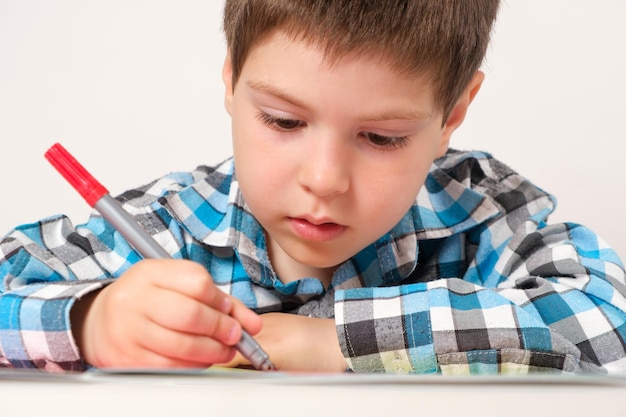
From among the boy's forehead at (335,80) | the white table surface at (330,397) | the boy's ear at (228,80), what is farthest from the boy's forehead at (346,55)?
the white table surface at (330,397)

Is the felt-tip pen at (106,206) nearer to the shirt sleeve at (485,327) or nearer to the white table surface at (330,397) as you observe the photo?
the shirt sleeve at (485,327)

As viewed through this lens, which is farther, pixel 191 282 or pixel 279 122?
pixel 279 122

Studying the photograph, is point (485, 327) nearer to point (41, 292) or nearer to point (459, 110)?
point (459, 110)

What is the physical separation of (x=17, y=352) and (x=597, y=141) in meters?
→ 0.91

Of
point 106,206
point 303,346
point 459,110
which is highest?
point 459,110

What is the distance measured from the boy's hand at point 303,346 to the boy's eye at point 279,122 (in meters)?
0.15

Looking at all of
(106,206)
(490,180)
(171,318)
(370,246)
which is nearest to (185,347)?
(171,318)

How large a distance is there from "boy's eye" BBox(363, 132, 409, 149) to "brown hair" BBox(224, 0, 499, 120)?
5 cm

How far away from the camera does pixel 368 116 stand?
23.9 inches

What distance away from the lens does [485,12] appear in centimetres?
73

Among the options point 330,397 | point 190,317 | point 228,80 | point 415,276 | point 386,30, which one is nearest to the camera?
point 330,397

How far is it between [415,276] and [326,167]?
301 millimetres

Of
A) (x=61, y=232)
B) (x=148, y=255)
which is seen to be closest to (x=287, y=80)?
→ (x=148, y=255)

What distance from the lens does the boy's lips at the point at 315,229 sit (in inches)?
26.3
